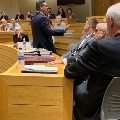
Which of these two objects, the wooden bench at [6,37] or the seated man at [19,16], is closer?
the wooden bench at [6,37]

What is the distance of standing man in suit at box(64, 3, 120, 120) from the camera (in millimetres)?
2148

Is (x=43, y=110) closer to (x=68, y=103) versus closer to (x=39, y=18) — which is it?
(x=68, y=103)

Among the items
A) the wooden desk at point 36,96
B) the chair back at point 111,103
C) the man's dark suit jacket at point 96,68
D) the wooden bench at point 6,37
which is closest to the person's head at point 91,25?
the wooden desk at point 36,96

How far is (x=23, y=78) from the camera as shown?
2473mm

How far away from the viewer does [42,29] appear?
4594 mm

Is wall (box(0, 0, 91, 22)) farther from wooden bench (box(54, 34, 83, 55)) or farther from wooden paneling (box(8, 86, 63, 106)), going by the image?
wooden paneling (box(8, 86, 63, 106))

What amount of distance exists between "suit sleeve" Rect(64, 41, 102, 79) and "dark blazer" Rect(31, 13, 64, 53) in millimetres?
2229

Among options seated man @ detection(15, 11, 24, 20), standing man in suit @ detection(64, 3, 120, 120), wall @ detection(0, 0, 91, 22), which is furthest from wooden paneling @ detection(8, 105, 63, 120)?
wall @ detection(0, 0, 91, 22)

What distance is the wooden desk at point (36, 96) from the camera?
247 cm

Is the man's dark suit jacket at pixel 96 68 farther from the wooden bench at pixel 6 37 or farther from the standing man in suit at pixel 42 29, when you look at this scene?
the wooden bench at pixel 6 37

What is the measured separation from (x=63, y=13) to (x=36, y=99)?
39.9ft

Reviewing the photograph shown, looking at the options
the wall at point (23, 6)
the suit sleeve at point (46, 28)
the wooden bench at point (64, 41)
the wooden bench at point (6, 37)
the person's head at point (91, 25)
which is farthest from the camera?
the wall at point (23, 6)

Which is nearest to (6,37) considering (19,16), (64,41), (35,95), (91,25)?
(64,41)

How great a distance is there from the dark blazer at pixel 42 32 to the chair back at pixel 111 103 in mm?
2368
